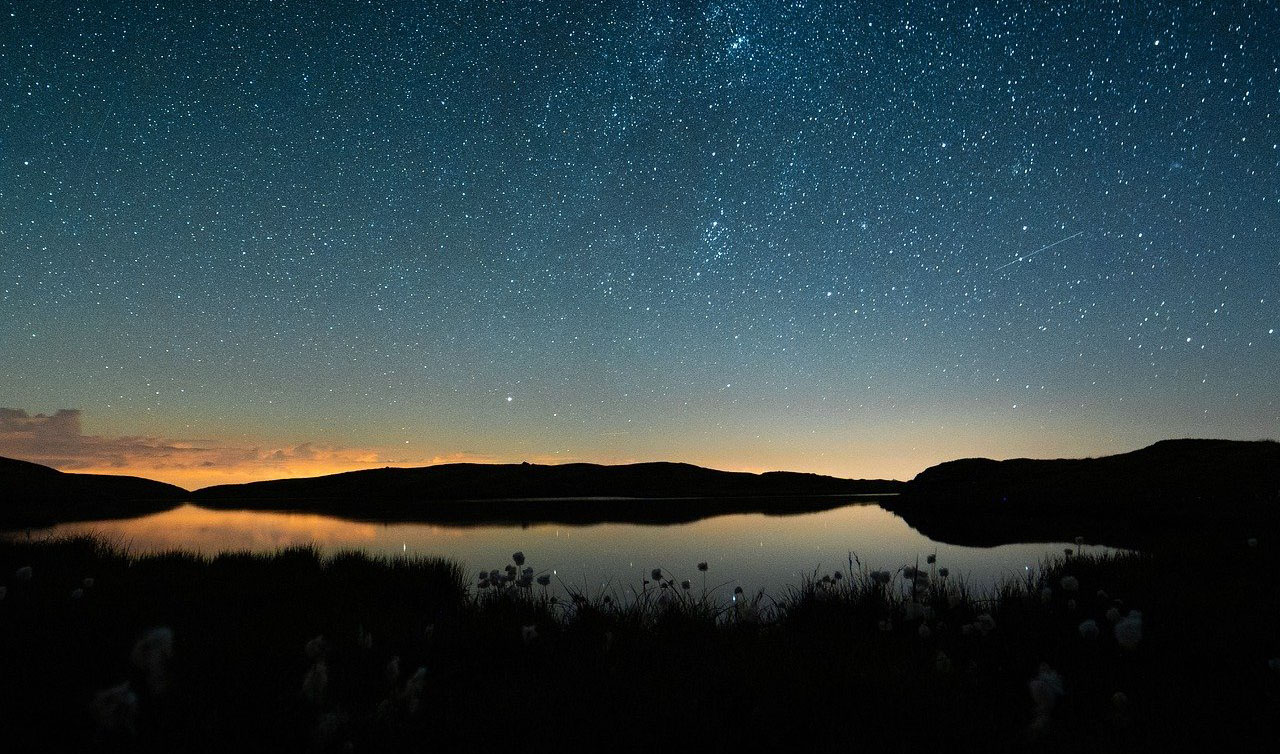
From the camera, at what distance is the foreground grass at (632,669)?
3379 millimetres

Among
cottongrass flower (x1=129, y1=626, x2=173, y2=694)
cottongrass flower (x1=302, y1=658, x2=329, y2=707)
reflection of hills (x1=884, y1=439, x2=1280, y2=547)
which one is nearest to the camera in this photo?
cottongrass flower (x1=129, y1=626, x2=173, y2=694)

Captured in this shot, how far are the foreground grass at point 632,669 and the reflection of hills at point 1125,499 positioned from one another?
338 inches

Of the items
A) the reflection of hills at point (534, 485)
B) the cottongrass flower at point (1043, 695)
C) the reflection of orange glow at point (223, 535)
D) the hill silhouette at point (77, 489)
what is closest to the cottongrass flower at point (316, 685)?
the cottongrass flower at point (1043, 695)

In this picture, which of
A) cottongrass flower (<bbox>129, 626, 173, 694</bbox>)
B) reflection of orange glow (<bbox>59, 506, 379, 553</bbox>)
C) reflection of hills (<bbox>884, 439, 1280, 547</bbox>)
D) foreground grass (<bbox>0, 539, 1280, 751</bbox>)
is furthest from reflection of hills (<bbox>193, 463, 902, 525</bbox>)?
cottongrass flower (<bbox>129, 626, 173, 694</bbox>)

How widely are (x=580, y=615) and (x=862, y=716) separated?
329cm

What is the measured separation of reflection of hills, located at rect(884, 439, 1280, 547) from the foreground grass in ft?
28.1

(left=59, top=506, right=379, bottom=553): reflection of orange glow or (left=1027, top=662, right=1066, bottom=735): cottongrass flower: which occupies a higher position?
(left=1027, top=662, right=1066, bottom=735): cottongrass flower

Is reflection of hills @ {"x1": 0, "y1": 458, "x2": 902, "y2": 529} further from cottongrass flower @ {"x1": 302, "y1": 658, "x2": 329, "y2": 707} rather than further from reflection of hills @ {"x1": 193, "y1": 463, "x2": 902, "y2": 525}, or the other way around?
cottongrass flower @ {"x1": 302, "y1": 658, "x2": 329, "y2": 707}

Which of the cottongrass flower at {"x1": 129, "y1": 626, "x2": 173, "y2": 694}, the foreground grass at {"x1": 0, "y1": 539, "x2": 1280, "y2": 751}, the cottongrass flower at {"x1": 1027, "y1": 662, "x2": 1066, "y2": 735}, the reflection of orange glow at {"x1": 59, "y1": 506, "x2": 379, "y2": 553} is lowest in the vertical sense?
the reflection of orange glow at {"x1": 59, "y1": 506, "x2": 379, "y2": 553}

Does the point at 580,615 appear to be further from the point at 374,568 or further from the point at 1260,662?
the point at 1260,662

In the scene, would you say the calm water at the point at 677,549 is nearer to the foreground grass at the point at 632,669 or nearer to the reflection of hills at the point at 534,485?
the foreground grass at the point at 632,669

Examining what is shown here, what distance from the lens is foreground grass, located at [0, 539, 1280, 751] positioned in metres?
3.38

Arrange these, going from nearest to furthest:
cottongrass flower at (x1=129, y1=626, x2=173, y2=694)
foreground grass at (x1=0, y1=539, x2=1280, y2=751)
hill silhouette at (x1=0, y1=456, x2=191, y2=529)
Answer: cottongrass flower at (x1=129, y1=626, x2=173, y2=694)
foreground grass at (x1=0, y1=539, x2=1280, y2=751)
hill silhouette at (x1=0, y1=456, x2=191, y2=529)

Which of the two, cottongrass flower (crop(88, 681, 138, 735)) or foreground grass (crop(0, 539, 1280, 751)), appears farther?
foreground grass (crop(0, 539, 1280, 751))
